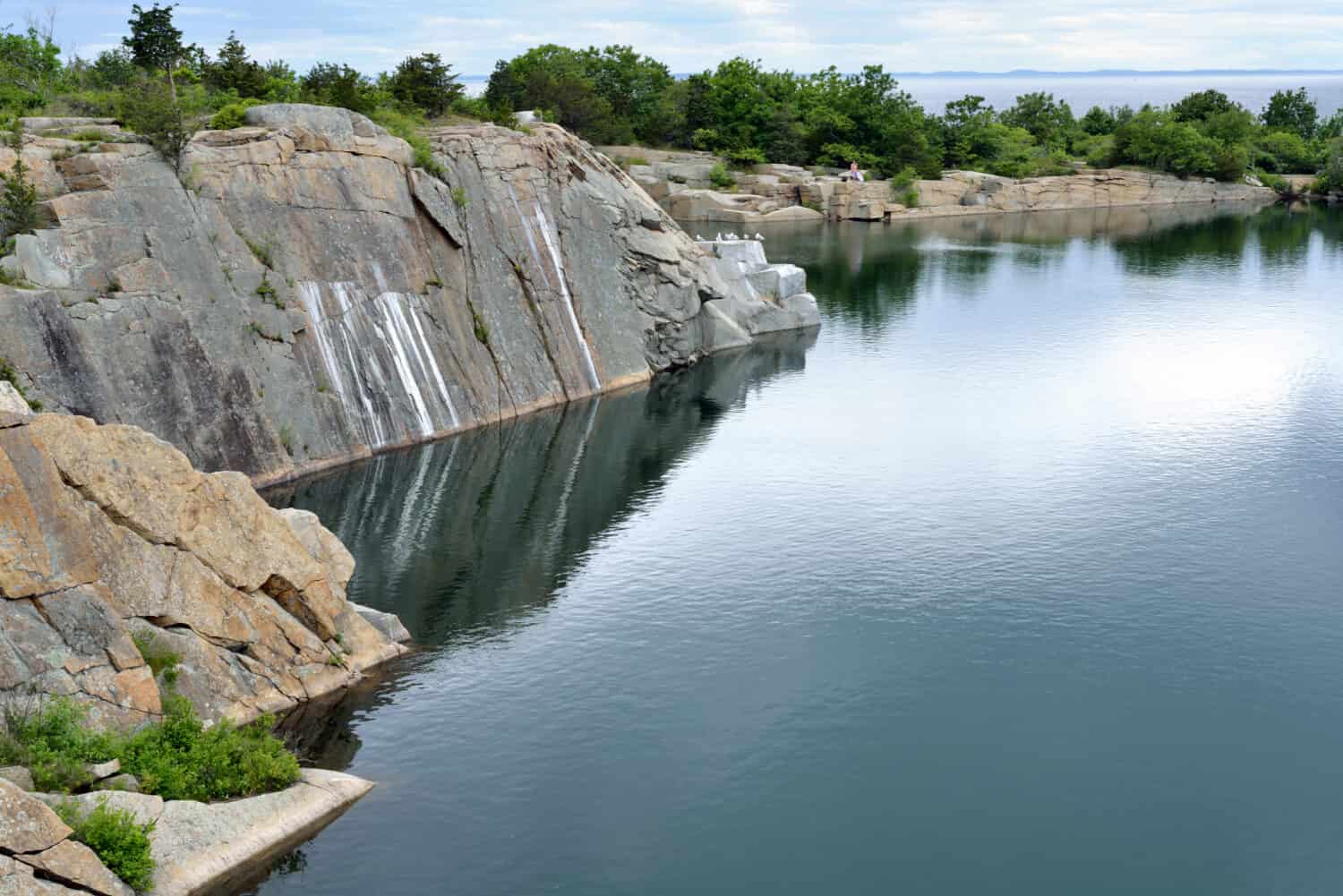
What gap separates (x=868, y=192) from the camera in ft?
523

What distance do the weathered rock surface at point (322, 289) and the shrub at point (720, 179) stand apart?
77.1 meters

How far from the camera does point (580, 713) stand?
37.1m

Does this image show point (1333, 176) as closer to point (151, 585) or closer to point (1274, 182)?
point (1274, 182)

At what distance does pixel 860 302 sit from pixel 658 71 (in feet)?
271

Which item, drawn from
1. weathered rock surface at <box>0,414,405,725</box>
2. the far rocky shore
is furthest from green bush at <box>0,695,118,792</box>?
the far rocky shore

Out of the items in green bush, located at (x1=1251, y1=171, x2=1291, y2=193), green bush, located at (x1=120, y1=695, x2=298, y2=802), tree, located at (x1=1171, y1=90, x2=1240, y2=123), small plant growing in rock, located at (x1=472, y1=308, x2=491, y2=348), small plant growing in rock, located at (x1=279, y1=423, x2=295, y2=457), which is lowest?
green bush, located at (x1=120, y1=695, x2=298, y2=802)

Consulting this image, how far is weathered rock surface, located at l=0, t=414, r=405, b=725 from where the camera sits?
31156 mm

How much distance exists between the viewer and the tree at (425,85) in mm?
77688

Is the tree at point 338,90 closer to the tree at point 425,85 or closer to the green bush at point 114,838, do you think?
the tree at point 425,85

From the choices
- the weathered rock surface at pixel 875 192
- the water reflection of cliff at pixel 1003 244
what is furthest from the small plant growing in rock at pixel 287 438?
the weathered rock surface at pixel 875 192

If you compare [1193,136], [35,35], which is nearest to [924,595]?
[35,35]

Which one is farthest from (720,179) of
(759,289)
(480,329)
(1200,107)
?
(480,329)

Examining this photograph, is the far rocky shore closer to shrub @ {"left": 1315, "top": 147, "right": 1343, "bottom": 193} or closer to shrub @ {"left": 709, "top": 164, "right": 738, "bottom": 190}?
shrub @ {"left": 709, "top": 164, "right": 738, "bottom": 190}

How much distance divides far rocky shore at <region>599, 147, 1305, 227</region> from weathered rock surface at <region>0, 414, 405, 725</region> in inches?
4500
